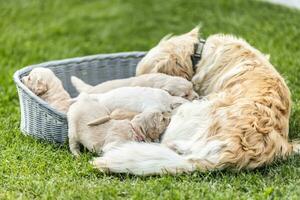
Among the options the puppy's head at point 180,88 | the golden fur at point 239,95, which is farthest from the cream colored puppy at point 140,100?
the golden fur at point 239,95

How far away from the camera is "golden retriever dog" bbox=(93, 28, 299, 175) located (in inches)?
199

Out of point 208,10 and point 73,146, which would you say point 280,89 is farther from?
point 208,10

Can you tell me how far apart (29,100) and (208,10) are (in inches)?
195

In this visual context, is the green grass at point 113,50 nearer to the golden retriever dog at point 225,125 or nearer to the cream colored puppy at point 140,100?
the golden retriever dog at point 225,125

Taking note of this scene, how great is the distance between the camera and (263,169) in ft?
17.1

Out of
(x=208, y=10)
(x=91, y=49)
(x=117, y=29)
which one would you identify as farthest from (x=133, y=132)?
(x=208, y=10)

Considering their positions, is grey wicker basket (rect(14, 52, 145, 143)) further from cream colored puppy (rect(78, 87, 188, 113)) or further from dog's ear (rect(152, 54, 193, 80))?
dog's ear (rect(152, 54, 193, 80))

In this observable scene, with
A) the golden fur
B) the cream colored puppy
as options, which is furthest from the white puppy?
the golden fur

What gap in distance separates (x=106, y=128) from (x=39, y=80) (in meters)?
0.97

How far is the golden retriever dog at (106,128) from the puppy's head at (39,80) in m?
0.56

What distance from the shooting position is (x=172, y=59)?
6406 mm

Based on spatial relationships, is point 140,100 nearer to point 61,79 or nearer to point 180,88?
point 180,88

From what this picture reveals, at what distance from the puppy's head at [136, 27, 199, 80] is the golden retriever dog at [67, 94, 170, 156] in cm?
76

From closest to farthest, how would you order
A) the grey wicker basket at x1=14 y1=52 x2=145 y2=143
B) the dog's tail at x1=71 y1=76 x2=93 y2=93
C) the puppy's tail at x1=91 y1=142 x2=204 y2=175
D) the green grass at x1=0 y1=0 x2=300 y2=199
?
the green grass at x1=0 y1=0 x2=300 y2=199 < the puppy's tail at x1=91 y1=142 x2=204 y2=175 < the grey wicker basket at x1=14 y1=52 x2=145 y2=143 < the dog's tail at x1=71 y1=76 x2=93 y2=93
